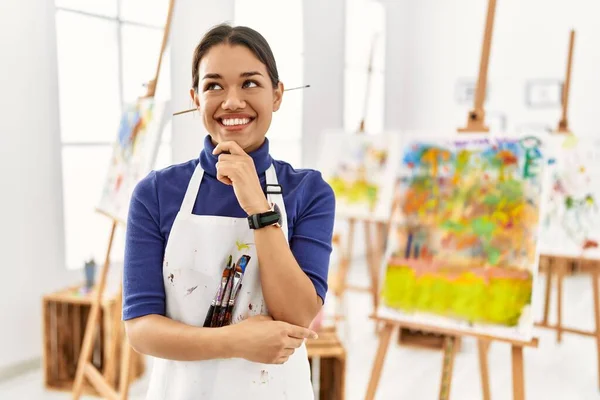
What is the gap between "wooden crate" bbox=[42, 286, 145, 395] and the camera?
104 inches

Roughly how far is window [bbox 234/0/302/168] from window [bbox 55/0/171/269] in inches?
45.9

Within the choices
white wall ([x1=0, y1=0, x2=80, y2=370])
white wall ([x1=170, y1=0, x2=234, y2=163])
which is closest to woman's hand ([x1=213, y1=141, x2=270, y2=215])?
white wall ([x1=0, y1=0, x2=80, y2=370])

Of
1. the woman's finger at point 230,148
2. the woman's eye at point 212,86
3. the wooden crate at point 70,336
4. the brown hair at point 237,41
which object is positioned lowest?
the wooden crate at point 70,336

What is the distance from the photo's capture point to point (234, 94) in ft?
3.16

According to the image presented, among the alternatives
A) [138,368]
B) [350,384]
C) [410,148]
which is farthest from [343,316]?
[410,148]

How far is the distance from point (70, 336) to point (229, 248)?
2090 millimetres

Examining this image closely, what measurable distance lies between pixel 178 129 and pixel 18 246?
1089 millimetres

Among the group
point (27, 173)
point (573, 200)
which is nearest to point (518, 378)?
point (573, 200)

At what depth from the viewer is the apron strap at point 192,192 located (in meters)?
1.01

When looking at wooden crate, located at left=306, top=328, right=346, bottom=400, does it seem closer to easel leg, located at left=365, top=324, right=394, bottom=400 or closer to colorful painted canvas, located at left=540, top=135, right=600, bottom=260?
easel leg, located at left=365, top=324, right=394, bottom=400

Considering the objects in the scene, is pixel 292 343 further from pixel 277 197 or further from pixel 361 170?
pixel 361 170

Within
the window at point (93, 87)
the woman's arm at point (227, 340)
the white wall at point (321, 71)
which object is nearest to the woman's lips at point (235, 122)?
the woman's arm at point (227, 340)

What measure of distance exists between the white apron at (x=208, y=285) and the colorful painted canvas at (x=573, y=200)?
2418 millimetres

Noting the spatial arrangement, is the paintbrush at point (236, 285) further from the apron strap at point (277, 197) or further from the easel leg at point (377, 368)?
the easel leg at point (377, 368)
